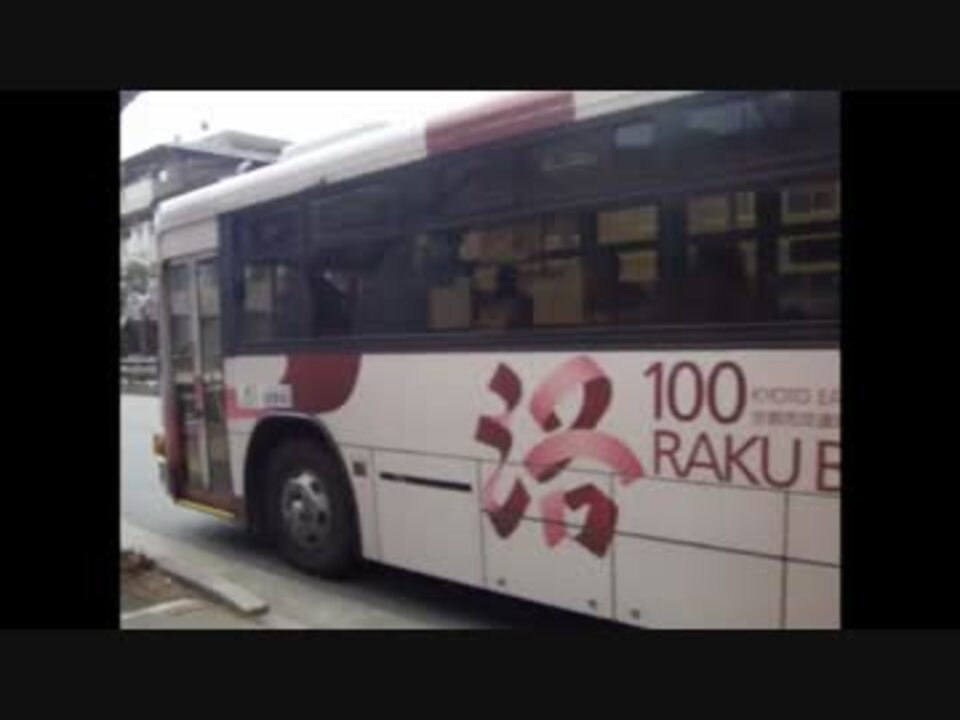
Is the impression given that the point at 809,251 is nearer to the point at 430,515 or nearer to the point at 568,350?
the point at 568,350

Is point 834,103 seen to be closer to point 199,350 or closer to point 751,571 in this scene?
point 751,571

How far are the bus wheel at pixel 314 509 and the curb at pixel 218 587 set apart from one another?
0.52m

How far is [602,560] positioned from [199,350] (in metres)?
4.24

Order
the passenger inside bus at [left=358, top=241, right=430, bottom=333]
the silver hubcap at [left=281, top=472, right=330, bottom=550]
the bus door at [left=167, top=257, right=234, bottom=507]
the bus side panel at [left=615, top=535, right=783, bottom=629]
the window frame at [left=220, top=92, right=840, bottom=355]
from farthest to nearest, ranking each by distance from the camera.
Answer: the bus door at [left=167, top=257, right=234, bottom=507] < the silver hubcap at [left=281, top=472, right=330, bottom=550] < the passenger inside bus at [left=358, top=241, right=430, bottom=333] < the bus side panel at [left=615, top=535, right=783, bottom=629] < the window frame at [left=220, top=92, right=840, bottom=355]

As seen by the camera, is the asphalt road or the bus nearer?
the bus

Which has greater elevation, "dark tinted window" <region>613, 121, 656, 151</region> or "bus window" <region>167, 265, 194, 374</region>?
"dark tinted window" <region>613, 121, 656, 151</region>

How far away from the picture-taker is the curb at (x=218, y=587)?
5715mm

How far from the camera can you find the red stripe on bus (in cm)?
453

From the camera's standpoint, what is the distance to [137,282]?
1571 inches

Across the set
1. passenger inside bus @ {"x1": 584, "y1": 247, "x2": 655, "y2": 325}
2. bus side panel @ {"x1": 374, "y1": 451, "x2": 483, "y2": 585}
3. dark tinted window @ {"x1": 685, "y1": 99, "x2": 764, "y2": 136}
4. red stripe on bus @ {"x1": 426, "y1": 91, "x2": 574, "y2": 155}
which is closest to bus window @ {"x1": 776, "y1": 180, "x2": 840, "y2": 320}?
dark tinted window @ {"x1": 685, "y1": 99, "x2": 764, "y2": 136}

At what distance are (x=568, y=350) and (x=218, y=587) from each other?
300 centimetres

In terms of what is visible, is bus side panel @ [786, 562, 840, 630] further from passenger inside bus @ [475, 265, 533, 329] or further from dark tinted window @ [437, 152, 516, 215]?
dark tinted window @ [437, 152, 516, 215]

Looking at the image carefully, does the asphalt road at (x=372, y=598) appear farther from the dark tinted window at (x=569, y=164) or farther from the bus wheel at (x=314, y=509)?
the dark tinted window at (x=569, y=164)

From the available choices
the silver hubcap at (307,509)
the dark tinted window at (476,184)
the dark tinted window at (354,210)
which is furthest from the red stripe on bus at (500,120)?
the silver hubcap at (307,509)
